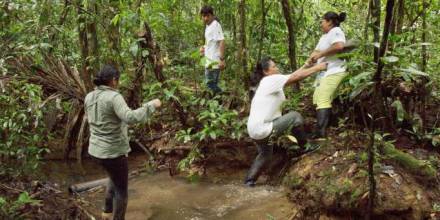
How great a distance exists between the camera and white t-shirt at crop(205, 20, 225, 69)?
746 centimetres

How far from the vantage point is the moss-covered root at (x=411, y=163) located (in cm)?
482

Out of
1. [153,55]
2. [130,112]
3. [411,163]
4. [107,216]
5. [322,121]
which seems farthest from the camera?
[153,55]

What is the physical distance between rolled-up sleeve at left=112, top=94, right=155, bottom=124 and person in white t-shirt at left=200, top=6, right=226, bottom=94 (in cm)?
300

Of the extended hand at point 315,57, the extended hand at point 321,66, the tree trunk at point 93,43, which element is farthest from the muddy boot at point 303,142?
the tree trunk at point 93,43

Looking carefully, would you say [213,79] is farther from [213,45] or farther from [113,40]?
[113,40]

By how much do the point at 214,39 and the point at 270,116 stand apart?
2220 mm

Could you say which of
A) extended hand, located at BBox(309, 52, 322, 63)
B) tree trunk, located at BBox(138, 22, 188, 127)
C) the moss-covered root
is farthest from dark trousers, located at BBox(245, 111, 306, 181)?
tree trunk, located at BBox(138, 22, 188, 127)

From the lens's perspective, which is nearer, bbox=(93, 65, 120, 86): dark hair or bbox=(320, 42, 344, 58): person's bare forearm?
bbox=(93, 65, 120, 86): dark hair

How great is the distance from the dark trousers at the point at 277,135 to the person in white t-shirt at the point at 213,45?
74.0 inches

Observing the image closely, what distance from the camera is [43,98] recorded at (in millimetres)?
6219

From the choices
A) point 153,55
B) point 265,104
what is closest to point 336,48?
point 265,104

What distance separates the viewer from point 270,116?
5.96 metres

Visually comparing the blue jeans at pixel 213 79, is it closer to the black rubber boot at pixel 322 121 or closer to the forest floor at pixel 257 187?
the forest floor at pixel 257 187

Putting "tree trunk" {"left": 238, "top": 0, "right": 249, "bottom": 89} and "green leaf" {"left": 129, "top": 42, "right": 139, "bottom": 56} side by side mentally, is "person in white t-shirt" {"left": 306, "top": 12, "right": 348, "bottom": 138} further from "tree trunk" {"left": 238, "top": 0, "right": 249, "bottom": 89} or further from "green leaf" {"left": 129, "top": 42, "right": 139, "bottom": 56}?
"green leaf" {"left": 129, "top": 42, "right": 139, "bottom": 56}
